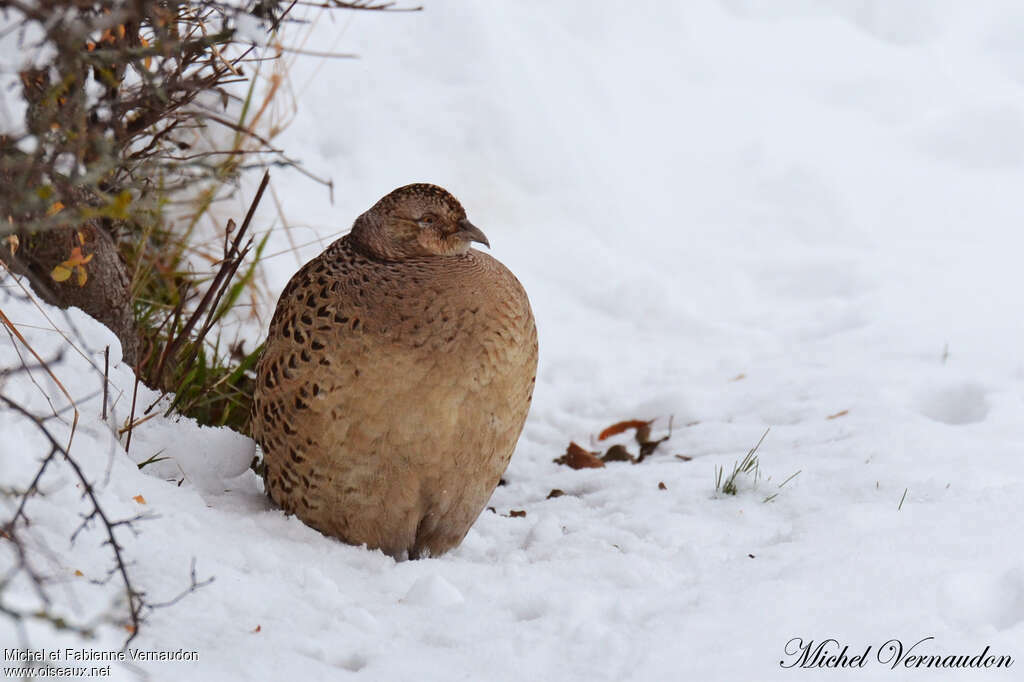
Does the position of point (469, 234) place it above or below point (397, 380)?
above

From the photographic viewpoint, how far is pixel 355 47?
628 cm

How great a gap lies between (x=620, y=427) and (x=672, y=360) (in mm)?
690

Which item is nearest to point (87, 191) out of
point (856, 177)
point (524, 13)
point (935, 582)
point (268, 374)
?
point (268, 374)

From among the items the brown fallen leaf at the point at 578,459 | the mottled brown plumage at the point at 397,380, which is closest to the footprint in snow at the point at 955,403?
the brown fallen leaf at the point at 578,459

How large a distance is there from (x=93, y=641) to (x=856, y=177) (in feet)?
18.3

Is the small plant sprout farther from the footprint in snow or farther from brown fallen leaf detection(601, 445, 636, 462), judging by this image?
the footprint in snow

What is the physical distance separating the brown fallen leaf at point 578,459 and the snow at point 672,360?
10 cm

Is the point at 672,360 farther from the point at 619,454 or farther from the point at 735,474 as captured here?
the point at 735,474

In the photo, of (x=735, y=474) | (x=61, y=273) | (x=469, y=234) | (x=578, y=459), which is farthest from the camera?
(x=578, y=459)

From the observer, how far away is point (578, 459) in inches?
167
